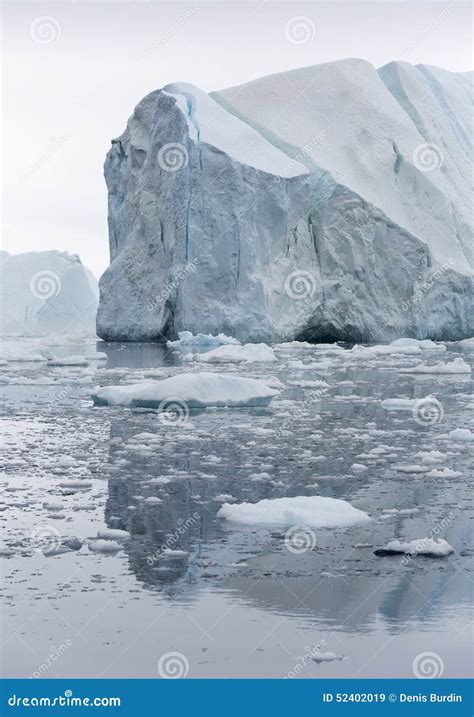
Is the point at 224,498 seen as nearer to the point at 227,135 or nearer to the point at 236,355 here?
the point at 236,355

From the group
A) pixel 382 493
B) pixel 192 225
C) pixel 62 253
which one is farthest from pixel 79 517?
pixel 62 253

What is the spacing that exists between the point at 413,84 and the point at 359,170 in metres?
7.20

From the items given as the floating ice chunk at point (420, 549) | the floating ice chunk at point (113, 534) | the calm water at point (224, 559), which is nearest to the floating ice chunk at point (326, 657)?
the calm water at point (224, 559)

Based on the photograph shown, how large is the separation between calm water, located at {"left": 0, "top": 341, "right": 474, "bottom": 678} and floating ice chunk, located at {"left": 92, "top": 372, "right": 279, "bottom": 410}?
79 centimetres

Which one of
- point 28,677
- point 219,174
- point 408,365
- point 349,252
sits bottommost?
point 28,677

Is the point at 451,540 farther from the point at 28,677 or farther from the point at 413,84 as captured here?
the point at 413,84

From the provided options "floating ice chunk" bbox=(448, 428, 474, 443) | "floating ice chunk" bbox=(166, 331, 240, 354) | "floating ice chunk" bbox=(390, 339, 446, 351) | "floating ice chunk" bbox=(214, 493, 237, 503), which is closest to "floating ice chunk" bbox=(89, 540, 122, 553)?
"floating ice chunk" bbox=(214, 493, 237, 503)

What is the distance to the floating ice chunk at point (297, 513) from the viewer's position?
14.6 feet

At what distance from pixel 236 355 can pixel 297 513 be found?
12.2 m

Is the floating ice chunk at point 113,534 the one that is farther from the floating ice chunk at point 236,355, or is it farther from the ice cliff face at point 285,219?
the ice cliff face at point 285,219

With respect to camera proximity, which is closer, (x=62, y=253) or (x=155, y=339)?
(x=155, y=339)

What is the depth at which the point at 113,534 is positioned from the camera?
13.7ft

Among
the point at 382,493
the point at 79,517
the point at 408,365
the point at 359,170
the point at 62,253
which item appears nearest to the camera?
the point at 79,517

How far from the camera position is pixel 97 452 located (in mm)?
6473
